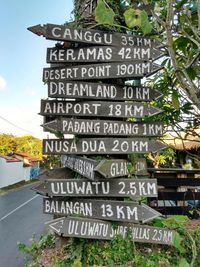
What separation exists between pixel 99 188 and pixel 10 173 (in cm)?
3797

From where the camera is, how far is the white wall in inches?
1465

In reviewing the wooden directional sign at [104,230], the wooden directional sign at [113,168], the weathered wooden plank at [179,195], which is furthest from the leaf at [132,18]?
the weathered wooden plank at [179,195]

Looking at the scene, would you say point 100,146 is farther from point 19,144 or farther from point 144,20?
point 19,144

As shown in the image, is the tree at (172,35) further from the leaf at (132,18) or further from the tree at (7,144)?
the tree at (7,144)

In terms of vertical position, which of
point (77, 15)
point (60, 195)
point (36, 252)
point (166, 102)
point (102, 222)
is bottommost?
point (36, 252)

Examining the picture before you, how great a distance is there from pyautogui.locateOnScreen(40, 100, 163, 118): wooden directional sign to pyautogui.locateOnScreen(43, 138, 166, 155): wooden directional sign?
9.6 inches

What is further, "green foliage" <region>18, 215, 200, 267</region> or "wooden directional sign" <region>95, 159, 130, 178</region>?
"green foliage" <region>18, 215, 200, 267</region>

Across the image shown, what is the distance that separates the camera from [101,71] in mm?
3807

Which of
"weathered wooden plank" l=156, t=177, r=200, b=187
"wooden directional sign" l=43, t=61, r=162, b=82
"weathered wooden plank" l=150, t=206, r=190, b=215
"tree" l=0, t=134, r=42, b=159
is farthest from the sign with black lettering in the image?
"tree" l=0, t=134, r=42, b=159

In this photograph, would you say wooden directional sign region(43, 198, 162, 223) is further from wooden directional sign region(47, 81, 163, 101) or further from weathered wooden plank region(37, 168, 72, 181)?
wooden directional sign region(47, 81, 163, 101)

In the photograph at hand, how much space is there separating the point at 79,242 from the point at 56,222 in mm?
300

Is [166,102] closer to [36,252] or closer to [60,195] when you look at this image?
[60,195]

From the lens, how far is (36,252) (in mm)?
3945

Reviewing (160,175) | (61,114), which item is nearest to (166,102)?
(61,114)
